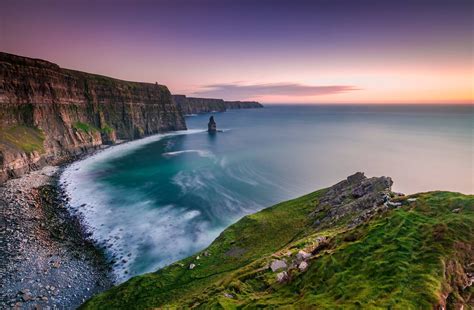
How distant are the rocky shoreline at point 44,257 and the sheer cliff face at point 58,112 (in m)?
21.7

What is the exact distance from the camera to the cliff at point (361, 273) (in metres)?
13.2

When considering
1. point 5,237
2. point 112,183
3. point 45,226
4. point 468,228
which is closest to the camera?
point 468,228

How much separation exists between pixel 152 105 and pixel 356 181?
489 feet

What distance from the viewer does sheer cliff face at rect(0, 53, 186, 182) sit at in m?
74.8

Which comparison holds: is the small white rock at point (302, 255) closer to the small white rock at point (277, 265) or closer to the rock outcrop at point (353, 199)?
the small white rock at point (277, 265)

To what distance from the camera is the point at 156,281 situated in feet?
90.2

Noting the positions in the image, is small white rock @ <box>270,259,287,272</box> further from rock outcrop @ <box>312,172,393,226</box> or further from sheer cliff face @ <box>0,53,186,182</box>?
sheer cliff face @ <box>0,53,186,182</box>

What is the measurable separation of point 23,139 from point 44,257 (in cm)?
5997

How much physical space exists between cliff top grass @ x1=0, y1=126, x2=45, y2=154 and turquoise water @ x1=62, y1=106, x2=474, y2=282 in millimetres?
11735

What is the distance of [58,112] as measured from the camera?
99625 millimetres

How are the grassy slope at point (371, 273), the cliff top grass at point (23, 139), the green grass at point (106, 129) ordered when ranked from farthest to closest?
the green grass at point (106, 129), the cliff top grass at point (23, 139), the grassy slope at point (371, 273)

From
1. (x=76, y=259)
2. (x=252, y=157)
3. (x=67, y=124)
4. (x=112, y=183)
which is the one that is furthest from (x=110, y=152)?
(x=76, y=259)

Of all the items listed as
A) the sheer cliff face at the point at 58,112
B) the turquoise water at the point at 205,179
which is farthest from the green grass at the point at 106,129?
the turquoise water at the point at 205,179

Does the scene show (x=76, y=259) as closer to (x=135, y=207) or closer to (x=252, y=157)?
(x=135, y=207)
